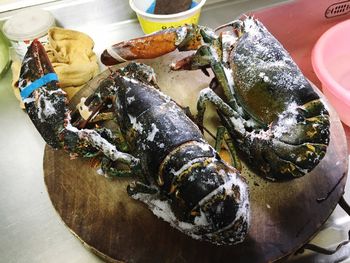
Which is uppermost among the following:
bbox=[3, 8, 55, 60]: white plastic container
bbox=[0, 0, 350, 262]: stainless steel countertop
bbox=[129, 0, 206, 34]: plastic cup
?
bbox=[3, 8, 55, 60]: white plastic container

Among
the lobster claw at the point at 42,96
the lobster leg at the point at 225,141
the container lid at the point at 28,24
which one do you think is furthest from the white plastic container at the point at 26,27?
the lobster leg at the point at 225,141

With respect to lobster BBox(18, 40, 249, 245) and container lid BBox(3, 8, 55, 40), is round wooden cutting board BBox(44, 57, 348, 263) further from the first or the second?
container lid BBox(3, 8, 55, 40)

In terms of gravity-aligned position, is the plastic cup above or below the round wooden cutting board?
above

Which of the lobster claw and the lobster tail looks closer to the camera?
the lobster tail

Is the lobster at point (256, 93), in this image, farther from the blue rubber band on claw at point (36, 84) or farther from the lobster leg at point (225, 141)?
the blue rubber band on claw at point (36, 84)

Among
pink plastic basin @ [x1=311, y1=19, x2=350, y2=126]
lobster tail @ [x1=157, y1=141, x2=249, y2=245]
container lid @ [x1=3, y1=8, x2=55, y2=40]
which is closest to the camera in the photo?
lobster tail @ [x1=157, y1=141, x2=249, y2=245]

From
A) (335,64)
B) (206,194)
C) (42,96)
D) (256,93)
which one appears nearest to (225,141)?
(256,93)

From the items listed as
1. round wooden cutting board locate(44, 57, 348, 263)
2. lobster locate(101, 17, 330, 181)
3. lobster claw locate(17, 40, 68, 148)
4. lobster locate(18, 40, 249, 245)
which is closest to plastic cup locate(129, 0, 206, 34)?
lobster locate(101, 17, 330, 181)
